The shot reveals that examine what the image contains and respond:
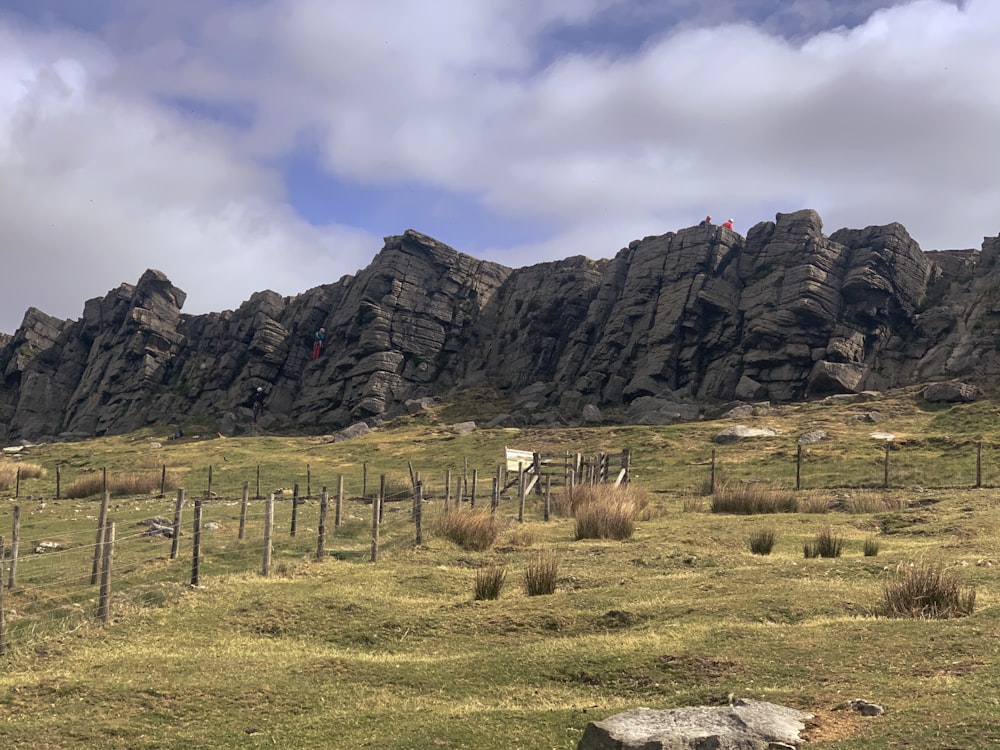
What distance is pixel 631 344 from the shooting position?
9150 cm

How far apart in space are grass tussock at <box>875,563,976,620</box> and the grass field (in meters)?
0.24

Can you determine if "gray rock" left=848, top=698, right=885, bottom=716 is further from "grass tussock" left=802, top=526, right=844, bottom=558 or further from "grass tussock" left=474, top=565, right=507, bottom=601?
"grass tussock" left=802, top=526, right=844, bottom=558

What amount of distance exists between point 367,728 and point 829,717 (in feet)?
15.6

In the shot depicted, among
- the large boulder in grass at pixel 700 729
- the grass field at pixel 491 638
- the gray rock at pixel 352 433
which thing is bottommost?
the grass field at pixel 491 638

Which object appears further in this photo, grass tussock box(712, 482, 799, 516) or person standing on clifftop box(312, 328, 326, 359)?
person standing on clifftop box(312, 328, 326, 359)

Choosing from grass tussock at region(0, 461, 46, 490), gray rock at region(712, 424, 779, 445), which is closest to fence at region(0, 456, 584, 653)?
grass tussock at region(0, 461, 46, 490)

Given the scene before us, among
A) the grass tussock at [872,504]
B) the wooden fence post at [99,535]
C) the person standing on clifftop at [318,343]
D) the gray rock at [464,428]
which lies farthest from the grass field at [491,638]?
the person standing on clifftop at [318,343]

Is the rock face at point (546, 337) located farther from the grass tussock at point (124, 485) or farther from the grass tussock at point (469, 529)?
the grass tussock at point (469, 529)

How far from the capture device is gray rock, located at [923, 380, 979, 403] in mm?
62094

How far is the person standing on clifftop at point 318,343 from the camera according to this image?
110m

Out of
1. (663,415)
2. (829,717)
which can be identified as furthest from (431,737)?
(663,415)

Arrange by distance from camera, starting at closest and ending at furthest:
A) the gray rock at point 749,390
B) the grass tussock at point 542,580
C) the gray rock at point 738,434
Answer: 1. the grass tussock at point 542,580
2. the gray rock at point 738,434
3. the gray rock at point 749,390

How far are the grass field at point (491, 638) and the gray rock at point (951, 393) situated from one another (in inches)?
1560

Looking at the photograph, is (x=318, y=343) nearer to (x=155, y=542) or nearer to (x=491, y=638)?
(x=155, y=542)
